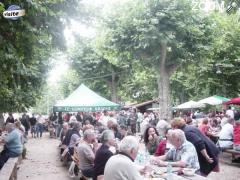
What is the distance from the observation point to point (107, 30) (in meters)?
25.1

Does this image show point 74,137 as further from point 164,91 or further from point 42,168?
point 164,91

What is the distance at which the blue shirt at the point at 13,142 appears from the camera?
11969 mm

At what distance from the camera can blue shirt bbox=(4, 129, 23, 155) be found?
11969mm

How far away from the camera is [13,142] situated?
39.6 feet

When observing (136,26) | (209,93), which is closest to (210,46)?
(136,26)

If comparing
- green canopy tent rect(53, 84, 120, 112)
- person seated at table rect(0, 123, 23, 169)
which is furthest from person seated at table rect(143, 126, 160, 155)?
green canopy tent rect(53, 84, 120, 112)

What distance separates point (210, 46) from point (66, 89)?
174 feet

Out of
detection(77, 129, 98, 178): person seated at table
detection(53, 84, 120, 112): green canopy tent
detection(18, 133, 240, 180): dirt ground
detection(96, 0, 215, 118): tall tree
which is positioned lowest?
detection(18, 133, 240, 180): dirt ground

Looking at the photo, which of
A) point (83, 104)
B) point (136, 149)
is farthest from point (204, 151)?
point (83, 104)

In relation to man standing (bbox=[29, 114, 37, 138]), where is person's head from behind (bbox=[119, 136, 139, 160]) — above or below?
below

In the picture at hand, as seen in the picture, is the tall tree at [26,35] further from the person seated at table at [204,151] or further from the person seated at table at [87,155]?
the person seated at table at [204,151]

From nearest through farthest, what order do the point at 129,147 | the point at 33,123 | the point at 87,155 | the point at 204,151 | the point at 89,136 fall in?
the point at 129,147
the point at 204,151
the point at 87,155
the point at 89,136
the point at 33,123

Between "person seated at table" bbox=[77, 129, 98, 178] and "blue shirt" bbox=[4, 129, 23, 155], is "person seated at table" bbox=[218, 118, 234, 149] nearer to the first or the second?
"person seated at table" bbox=[77, 129, 98, 178]

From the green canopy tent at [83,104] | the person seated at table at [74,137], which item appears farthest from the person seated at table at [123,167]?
the green canopy tent at [83,104]
